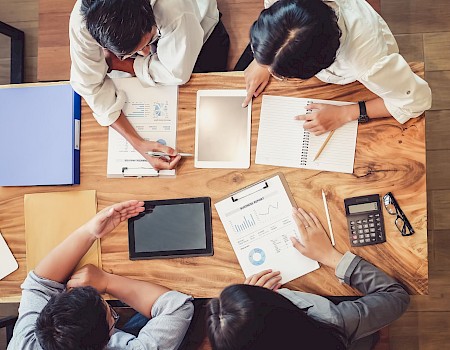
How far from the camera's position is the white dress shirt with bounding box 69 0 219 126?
1.19 m

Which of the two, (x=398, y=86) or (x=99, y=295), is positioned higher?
(x=398, y=86)

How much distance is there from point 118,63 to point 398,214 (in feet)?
2.71

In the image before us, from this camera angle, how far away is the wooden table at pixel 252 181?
1178mm

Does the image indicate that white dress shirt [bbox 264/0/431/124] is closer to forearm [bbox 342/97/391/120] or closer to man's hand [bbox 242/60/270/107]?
forearm [bbox 342/97/391/120]

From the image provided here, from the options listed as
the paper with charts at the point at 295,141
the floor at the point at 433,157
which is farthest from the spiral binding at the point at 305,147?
the floor at the point at 433,157

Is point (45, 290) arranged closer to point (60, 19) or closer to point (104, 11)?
point (104, 11)

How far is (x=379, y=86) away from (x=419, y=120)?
0.49 feet

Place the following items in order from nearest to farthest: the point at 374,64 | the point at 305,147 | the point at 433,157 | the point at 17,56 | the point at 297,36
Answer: the point at 297,36
the point at 374,64
the point at 305,147
the point at 433,157
the point at 17,56

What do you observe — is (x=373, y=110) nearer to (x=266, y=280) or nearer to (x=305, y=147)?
(x=305, y=147)

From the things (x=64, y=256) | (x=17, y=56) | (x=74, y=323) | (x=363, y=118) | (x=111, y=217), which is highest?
(x=17, y=56)

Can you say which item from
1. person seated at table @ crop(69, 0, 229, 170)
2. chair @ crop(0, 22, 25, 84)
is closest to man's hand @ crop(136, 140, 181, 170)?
person seated at table @ crop(69, 0, 229, 170)

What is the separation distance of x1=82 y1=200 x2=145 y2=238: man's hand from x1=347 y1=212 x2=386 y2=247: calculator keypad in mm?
529

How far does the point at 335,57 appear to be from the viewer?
1062 mm

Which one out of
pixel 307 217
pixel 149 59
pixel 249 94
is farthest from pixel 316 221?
pixel 149 59
